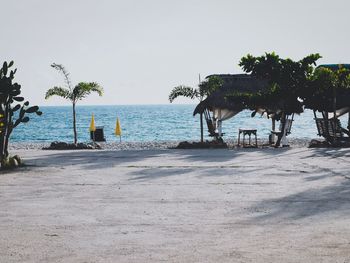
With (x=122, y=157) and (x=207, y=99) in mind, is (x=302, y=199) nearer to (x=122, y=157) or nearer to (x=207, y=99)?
(x=122, y=157)

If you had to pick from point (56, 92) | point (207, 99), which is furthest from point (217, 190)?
point (56, 92)

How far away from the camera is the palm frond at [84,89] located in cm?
2650

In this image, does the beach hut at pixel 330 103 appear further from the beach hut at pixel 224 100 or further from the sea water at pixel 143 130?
the sea water at pixel 143 130

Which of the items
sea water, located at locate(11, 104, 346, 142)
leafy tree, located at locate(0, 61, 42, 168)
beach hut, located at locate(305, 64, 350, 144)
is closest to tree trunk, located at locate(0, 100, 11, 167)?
leafy tree, located at locate(0, 61, 42, 168)

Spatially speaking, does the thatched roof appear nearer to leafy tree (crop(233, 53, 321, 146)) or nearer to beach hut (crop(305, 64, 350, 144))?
leafy tree (crop(233, 53, 321, 146))

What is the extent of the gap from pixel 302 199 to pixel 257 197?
0.71 metres

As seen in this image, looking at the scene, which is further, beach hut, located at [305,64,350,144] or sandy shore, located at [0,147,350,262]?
beach hut, located at [305,64,350,144]

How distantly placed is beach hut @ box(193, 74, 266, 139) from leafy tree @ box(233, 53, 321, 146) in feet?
11.2

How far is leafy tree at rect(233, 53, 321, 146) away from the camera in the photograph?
1941 cm

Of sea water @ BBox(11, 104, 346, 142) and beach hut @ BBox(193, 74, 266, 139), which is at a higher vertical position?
beach hut @ BBox(193, 74, 266, 139)

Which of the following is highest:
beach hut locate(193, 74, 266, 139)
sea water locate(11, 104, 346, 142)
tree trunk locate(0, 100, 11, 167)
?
beach hut locate(193, 74, 266, 139)

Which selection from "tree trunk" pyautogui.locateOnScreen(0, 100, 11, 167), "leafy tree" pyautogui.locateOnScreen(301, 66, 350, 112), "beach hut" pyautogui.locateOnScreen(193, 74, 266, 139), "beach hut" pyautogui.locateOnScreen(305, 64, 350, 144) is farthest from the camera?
"beach hut" pyautogui.locateOnScreen(193, 74, 266, 139)

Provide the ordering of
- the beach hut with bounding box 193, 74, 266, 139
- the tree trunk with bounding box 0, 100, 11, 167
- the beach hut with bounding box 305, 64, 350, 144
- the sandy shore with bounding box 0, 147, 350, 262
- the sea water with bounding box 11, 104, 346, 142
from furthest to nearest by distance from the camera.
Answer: the sea water with bounding box 11, 104, 346, 142 < the beach hut with bounding box 193, 74, 266, 139 < the beach hut with bounding box 305, 64, 350, 144 < the tree trunk with bounding box 0, 100, 11, 167 < the sandy shore with bounding box 0, 147, 350, 262

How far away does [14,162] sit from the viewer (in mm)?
12367
